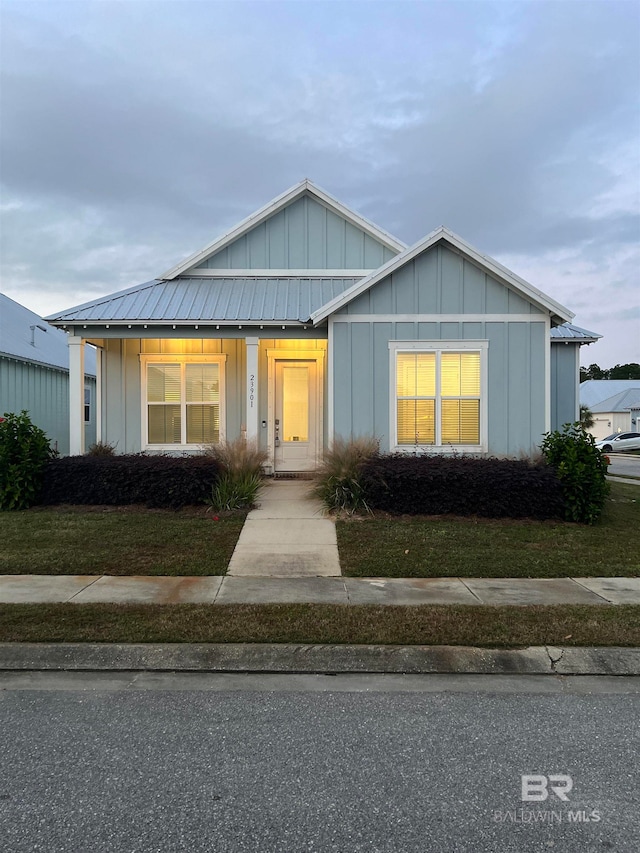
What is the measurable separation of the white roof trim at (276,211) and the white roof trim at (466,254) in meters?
2.85

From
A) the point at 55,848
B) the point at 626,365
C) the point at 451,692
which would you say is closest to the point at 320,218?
the point at 451,692

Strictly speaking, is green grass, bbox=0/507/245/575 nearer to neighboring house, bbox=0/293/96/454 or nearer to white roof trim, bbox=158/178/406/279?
white roof trim, bbox=158/178/406/279

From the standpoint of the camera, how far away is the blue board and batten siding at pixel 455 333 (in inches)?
423

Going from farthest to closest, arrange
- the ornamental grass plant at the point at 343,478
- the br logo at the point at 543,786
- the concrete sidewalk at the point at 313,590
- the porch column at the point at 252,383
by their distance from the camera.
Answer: the porch column at the point at 252,383 < the ornamental grass plant at the point at 343,478 < the concrete sidewalk at the point at 313,590 < the br logo at the point at 543,786

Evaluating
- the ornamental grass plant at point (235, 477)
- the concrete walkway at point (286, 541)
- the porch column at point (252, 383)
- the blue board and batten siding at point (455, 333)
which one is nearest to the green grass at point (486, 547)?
the concrete walkway at point (286, 541)

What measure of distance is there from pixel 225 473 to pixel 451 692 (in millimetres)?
6302

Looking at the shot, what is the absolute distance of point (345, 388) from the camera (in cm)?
1080

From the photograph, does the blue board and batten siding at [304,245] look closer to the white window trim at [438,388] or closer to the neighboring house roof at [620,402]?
the white window trim at [438,388]

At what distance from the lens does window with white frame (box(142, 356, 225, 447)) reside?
12.5m

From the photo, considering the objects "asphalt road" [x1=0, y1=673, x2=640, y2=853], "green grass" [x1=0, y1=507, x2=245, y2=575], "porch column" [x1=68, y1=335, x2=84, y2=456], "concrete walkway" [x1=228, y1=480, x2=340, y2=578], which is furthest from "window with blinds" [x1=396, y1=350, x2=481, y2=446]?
"asphalt road" [x1=0, y1=673, x2=640, y2=853]

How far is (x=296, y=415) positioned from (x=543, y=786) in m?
10.5

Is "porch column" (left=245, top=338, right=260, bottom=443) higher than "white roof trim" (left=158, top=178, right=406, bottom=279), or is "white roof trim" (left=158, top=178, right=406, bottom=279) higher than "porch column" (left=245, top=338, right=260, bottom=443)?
"white roof trim" (left=158, top=178, right=406, bottom=279)

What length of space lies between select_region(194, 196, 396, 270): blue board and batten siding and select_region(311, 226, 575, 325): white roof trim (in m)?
3.10

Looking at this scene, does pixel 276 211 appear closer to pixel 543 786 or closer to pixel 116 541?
pixel 116 541
